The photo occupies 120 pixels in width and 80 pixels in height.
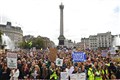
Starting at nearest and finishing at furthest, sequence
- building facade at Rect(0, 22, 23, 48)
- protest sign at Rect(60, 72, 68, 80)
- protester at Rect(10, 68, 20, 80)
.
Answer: protest sign at Rect(60, 72, 68, 80) < protester at Rect(10, 68, 20, 80) < building facade at Rect(0, 22, 23, 48)

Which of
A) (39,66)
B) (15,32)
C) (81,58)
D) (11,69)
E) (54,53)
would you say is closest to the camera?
(81,58)

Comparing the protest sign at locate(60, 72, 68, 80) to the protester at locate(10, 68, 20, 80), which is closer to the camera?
the protest sign at locate(60, 72, 68, 80)

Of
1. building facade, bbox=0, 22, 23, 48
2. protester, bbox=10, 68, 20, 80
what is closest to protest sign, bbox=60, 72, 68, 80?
protester, bbox=10, 68, 20, 80

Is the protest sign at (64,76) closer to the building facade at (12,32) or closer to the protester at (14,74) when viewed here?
the protester at (14,74)

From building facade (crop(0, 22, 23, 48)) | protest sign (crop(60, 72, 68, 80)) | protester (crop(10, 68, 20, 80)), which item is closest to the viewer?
protest sign (crop(60, 72, 68, 80))

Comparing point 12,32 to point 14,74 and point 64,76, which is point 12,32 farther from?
point 64,76

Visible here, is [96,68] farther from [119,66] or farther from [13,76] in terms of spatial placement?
[13,76]

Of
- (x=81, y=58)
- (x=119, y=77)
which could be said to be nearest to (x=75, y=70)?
(x=81, y=58)

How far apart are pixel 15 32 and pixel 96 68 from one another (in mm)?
172504

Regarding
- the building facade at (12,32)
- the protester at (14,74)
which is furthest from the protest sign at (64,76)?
the building facade at (12,32)

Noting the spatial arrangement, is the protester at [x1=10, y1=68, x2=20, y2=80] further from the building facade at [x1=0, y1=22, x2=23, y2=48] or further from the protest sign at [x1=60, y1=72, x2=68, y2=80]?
A: the building facade at [x1=0, y1=22, x2=23, y2=48]

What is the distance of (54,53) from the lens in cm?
2108

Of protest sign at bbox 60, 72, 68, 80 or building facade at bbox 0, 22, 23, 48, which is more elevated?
building facade at bbox 0, 22, 23, 48

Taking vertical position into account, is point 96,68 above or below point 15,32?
below
